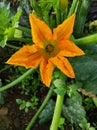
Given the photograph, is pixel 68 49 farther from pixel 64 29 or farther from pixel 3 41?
pixel 3 41

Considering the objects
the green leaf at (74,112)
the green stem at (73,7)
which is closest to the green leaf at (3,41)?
the green stem at (73,7)

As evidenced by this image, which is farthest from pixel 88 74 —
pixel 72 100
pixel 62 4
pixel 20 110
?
pixel 20 110

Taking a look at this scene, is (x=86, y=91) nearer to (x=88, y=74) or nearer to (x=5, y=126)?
(x=88, y=74)

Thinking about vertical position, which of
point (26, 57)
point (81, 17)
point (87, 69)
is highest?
point (81, 17)

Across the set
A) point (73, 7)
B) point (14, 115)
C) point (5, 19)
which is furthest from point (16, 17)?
point (14, 115)

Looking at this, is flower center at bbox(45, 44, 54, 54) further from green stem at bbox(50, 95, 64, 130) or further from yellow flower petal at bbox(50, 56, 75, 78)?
green stem at bbox(50, 95, 64, 130)

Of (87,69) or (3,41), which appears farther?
(87,69)
